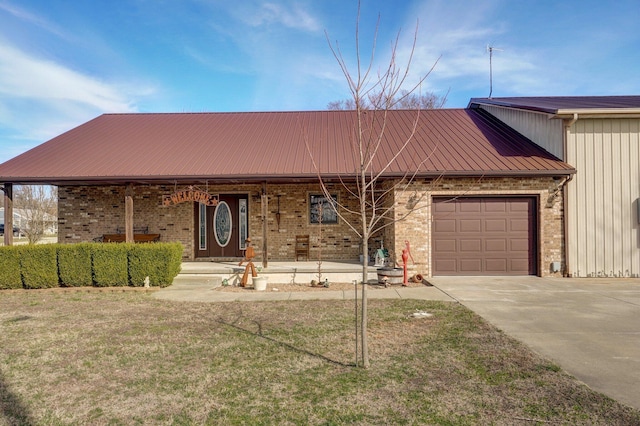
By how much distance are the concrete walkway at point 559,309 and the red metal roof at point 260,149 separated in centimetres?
285

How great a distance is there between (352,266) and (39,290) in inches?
304

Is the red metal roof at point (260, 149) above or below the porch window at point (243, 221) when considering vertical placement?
above

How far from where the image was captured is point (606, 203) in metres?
10.4

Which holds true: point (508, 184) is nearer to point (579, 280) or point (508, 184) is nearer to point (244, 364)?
point (579, 280)

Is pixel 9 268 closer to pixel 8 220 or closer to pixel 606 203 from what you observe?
pixel 8 220

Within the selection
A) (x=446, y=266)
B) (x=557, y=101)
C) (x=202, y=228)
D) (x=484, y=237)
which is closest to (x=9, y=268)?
(x=202, y=228)

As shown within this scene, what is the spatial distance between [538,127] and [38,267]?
545 inches

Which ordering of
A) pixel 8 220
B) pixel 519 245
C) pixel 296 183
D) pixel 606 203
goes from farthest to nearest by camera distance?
pixel 296 183, pixel 8 220, pixel 519 245, pixel 606 203

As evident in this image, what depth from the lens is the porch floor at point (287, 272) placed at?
10461mm

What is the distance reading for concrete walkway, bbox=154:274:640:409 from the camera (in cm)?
434

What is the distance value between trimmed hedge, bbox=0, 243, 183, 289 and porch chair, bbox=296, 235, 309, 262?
4.44 m

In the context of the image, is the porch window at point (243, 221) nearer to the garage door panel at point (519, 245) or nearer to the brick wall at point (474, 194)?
the brick wall at point (474, 194)

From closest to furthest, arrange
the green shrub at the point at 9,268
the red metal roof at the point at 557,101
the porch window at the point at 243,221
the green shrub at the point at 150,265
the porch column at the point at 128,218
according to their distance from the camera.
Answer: the green shrub at the point at 9,268, the green shrub at the point at 150,265, the porch column at the point at 128,218, the red metal roof at the point at 557,101, the porch window at the point at 243,221

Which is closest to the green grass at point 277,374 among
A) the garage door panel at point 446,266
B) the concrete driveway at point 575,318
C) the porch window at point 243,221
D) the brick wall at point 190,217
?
the concrete driveway at point 575,318
